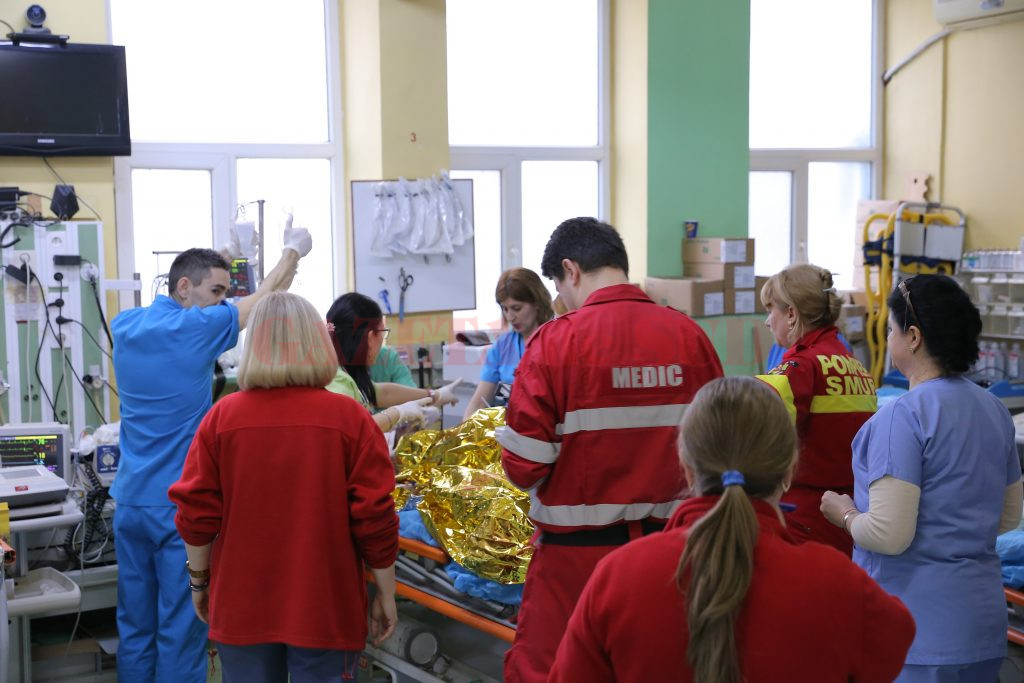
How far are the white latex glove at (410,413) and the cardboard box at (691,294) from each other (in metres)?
2.63

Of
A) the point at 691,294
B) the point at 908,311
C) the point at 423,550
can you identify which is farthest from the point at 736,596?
the point at 691,294

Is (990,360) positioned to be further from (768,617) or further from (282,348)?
(768,617)

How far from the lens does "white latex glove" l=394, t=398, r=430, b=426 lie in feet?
11.3

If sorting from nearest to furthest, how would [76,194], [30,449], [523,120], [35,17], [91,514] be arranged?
[30,449] < [91,514] < [35,17] < [76,194] < [523,120]

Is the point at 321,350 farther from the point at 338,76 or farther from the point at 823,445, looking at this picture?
the point at 338,76

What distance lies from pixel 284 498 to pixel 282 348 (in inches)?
13.0

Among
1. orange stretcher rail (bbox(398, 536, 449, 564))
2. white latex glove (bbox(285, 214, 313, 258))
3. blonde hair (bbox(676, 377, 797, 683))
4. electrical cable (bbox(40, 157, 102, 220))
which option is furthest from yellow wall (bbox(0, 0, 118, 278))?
blonde hair (bbox(676, 377, 797, 683))

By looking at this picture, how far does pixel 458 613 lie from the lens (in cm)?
300

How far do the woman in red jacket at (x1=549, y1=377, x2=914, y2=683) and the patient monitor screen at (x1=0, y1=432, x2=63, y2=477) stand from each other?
2865 millimetres

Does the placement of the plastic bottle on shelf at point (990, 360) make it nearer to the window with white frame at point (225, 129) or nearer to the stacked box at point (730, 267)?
the stacked box at point (730, 267)

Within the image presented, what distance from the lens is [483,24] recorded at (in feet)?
20.0

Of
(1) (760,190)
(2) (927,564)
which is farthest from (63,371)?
(1) (760,190)

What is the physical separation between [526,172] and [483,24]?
92cm

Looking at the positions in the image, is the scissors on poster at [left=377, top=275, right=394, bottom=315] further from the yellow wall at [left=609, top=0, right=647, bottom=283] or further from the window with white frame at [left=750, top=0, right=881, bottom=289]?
the window with white frame at [left=750, top=0, right=881, bottom=289]
